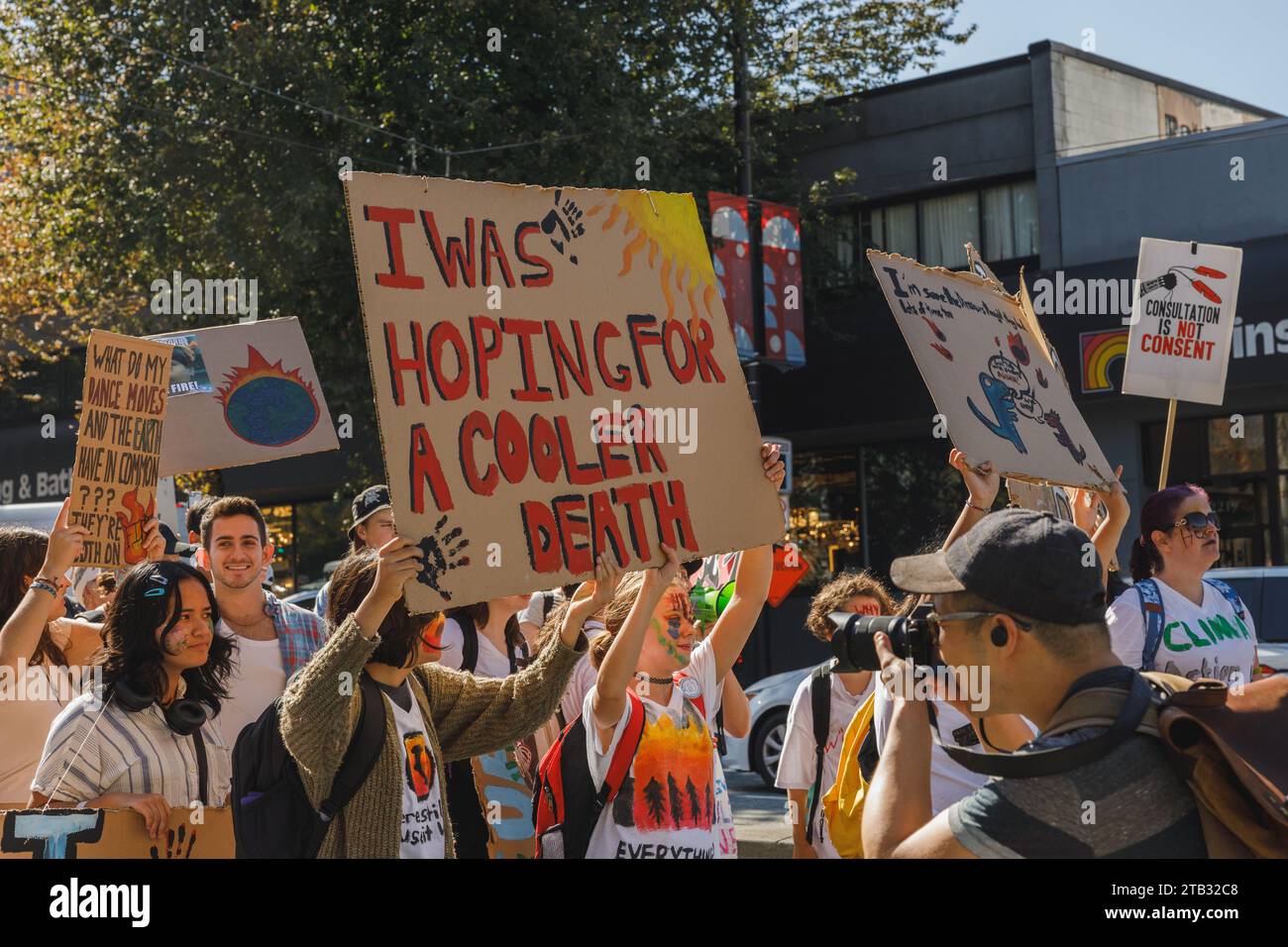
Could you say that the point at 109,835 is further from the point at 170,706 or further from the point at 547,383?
the point at 547,383

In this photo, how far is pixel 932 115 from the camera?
2005 centimetres

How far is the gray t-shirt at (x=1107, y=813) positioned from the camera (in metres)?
2.26

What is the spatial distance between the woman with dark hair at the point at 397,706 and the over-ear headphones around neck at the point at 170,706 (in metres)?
0.53

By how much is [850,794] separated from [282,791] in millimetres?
1589

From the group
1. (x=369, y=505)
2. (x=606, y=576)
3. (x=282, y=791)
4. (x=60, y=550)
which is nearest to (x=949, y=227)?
(x=369, y=505)

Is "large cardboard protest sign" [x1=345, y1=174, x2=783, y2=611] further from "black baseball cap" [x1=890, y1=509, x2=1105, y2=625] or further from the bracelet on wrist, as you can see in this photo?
the bracelet on wrist

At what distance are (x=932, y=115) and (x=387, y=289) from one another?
58.5 feet

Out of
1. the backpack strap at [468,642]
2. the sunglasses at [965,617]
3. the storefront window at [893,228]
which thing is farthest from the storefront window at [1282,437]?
the sunglasses at [965,617]

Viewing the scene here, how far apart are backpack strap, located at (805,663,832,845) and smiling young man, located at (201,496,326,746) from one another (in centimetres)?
174

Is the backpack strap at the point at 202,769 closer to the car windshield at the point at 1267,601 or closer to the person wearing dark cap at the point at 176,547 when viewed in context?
the person wearing dark cap at the point at 176,547

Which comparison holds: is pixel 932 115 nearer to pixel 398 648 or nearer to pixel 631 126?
pixel 631 126

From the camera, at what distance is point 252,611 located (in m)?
5.11

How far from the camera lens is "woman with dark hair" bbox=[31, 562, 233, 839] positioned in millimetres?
3732

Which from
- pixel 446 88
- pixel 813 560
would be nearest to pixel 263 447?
pixel 446 88
